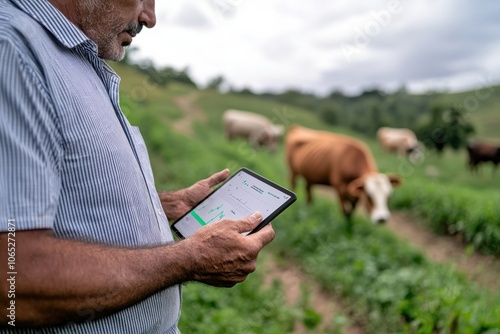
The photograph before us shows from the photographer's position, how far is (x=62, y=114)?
44.8 inches

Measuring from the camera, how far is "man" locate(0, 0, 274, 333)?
3.34 feet

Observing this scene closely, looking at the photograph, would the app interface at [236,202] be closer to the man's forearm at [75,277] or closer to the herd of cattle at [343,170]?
the man's forearm at [75,277]

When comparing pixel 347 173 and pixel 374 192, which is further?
pixel 347 173

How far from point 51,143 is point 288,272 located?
211 inches

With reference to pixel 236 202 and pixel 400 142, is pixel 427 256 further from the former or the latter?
pixel 400 142

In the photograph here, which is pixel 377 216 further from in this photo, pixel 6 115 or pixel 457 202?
pixel 6 115

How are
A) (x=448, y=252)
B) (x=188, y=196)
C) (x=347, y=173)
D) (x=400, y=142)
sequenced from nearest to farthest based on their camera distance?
(x=188, y=196) < (x=448, y=252) < (x=347, y=173) < (x=400, y=142)

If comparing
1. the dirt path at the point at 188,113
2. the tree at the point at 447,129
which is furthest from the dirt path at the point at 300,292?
the dirt path at the point at 188,113

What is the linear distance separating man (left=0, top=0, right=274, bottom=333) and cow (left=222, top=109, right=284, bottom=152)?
2029cm

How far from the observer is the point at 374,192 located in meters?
7.15

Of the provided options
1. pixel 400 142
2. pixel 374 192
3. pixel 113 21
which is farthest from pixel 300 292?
pixel 400 142

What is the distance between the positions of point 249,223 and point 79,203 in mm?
516

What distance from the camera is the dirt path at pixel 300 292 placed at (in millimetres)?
4590

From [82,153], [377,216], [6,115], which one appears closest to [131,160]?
[82,153]
